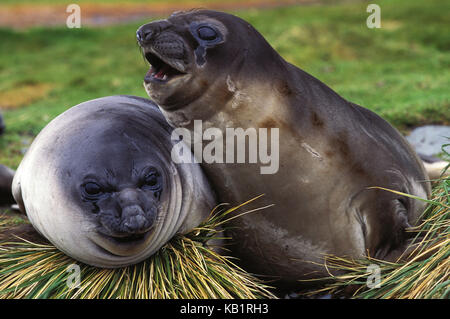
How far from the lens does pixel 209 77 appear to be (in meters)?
3.38

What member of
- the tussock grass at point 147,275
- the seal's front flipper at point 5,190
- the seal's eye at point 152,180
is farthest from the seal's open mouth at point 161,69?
the seal's front flipper at point 5,190

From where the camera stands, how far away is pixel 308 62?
11.5 metres

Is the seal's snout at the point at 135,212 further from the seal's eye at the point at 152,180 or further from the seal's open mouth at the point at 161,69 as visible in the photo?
the seal's open mouth at the point at 161,69

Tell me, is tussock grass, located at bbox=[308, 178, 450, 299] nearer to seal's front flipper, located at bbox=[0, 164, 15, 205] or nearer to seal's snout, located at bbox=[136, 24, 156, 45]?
seal's snout, located at bbox=[136, 24, 156, 45]

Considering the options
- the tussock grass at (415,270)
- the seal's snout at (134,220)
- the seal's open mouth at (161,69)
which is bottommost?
the tussock grass at (415,270)

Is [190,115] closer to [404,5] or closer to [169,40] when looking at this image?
[169,40]

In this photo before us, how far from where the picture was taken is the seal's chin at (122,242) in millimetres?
3225

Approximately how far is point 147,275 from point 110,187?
2.12 feet

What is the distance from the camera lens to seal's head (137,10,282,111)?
3342 millimetres

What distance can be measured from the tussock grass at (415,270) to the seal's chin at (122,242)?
122 cm

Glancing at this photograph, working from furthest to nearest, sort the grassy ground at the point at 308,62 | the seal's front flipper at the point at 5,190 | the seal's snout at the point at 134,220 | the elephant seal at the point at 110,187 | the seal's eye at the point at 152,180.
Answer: the grassy ground at the point at 308,62, the seal's front flipper at the point at 5,190, the seal's eye at the point at 152,180, the elephant seal at the point at 110,187, the seal's snout at the point at 134,220

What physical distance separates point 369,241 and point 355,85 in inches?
254

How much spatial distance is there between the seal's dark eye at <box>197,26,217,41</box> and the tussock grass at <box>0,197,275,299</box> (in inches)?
43.0
